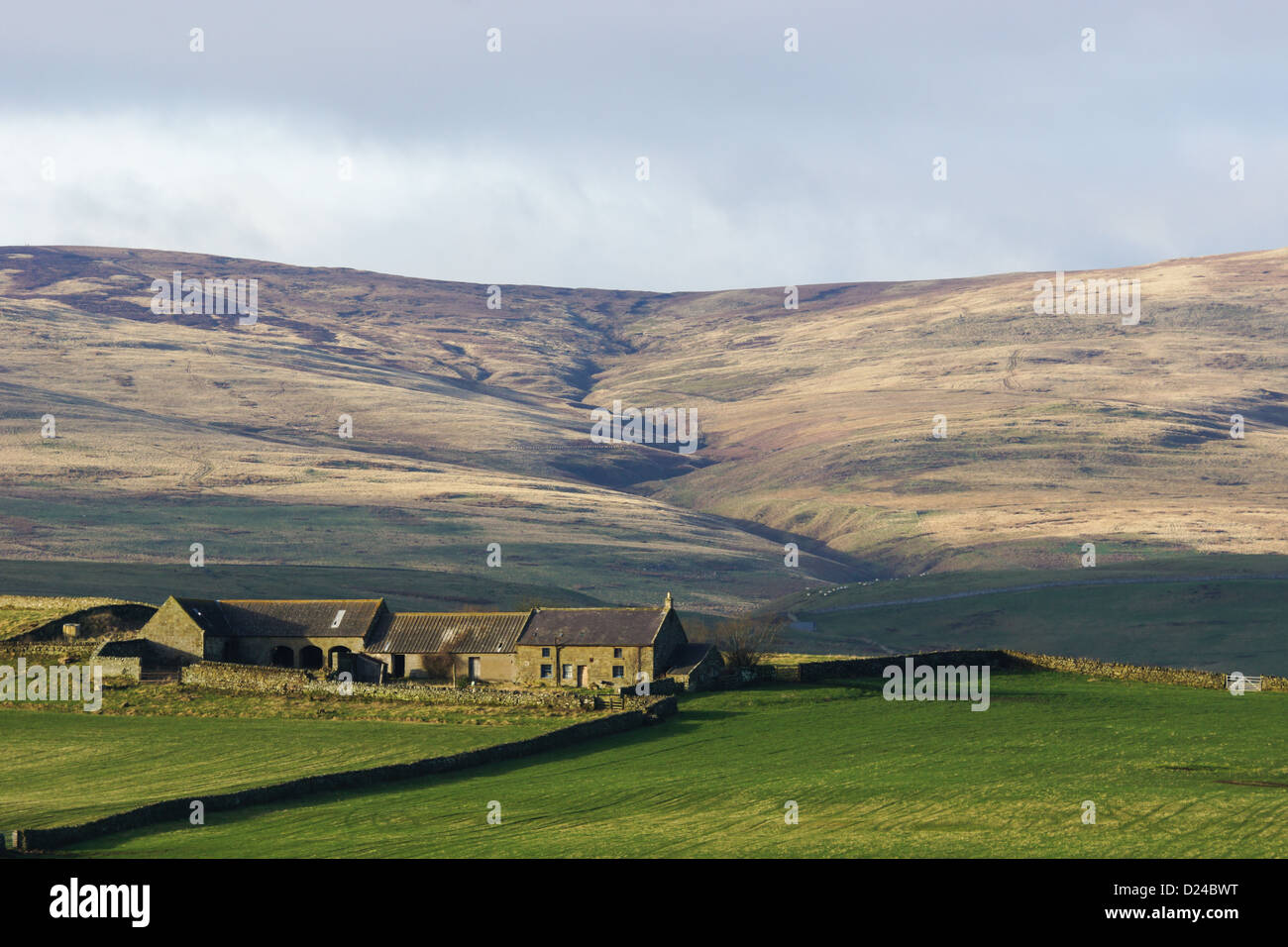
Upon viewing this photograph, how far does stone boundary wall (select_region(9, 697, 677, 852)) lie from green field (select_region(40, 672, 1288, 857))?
629 millimetres

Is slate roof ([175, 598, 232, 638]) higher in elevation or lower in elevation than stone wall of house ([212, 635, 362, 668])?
higher

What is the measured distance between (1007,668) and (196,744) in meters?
42.0

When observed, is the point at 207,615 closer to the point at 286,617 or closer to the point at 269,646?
the point at 269,646

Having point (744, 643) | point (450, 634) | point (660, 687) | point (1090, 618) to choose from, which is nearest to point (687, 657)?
point (660, 687)

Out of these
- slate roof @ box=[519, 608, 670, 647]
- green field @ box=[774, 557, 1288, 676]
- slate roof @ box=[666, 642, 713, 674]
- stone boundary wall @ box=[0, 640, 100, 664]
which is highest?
slate roof @ box=[519, 608, 670, 647]

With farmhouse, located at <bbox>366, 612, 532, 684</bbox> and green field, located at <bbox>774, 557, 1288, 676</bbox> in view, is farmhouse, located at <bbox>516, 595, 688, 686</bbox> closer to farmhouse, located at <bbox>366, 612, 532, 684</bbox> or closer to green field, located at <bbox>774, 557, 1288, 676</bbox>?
farmhouse, located at <bbox>366, 612, 532, 684</bbox>

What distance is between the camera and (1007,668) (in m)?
76.8

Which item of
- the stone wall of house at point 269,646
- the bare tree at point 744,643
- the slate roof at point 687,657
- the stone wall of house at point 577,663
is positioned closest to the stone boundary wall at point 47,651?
the stone wall of house at point 269,646

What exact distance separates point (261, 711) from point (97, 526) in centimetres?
13157

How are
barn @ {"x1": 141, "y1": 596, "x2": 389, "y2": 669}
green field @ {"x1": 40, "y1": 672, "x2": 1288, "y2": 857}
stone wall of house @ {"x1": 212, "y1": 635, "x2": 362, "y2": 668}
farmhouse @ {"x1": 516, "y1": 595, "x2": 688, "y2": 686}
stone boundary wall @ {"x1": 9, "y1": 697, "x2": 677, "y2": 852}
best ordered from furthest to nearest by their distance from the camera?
stone wall of house @ {"x1": 212, "y1": 635, "x2": 362, "y2": 668} → barn @ {"x1": 141, "y1": 596, "x2": 389, "y2": 669} → farmhouse @ {"x1": 516, "y1": 595, "x2": 688, "y2": 686} → stone boundary wall @ {"x1": 9, "y1": 697, "x2": 677, "y2": 852} → green field @ {"x1": 40, "y1": 672, "x2": 1288, "y2": 857}

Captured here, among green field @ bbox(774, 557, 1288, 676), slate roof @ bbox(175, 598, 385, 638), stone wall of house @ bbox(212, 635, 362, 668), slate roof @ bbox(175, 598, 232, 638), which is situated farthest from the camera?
green field @ bbox(774, 557, 1288, 676)

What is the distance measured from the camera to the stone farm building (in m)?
69.4

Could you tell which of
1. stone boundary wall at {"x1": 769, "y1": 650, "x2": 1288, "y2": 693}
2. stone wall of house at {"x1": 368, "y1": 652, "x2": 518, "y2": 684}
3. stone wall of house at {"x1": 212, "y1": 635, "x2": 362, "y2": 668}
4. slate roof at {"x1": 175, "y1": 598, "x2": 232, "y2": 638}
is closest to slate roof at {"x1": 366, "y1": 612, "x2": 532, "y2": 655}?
stone wall of house at {"x1": 368, "y1": 652, "x2": 518, "y2": 684}
